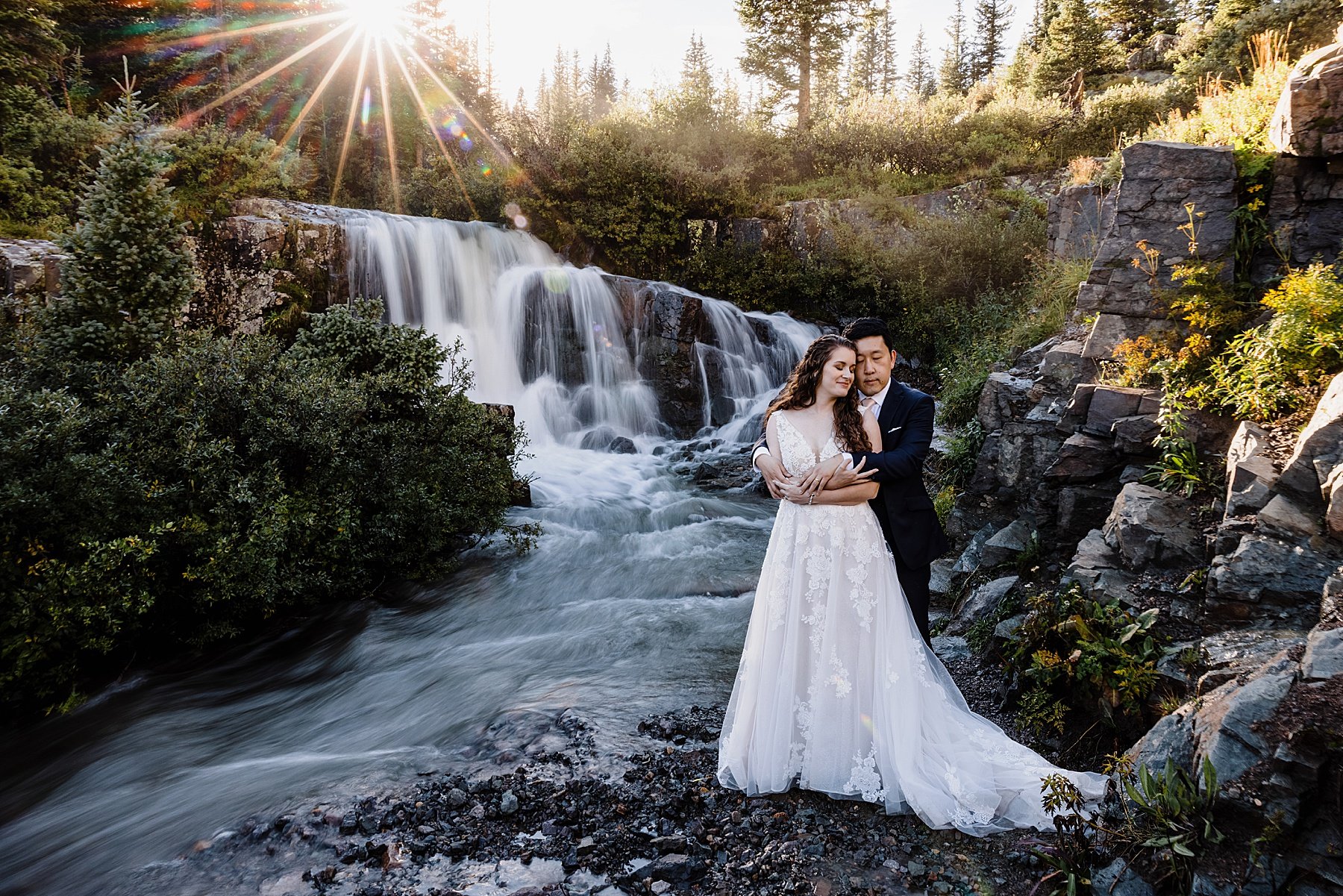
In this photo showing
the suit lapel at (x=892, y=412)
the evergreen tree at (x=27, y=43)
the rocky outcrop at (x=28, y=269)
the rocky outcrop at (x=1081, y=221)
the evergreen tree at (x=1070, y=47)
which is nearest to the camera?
the suit lapel at (x=892, y=412)

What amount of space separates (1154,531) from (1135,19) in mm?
40669

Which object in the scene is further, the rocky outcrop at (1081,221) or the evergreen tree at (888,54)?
the evergreen tree at (888,54)

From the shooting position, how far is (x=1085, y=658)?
4250 millimetres

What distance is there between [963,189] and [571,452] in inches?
529

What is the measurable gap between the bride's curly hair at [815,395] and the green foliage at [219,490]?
18.0ft

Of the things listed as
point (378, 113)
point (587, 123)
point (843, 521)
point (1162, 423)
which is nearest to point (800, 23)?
point (587, 123)

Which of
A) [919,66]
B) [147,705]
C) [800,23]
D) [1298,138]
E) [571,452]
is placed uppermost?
[919,66]

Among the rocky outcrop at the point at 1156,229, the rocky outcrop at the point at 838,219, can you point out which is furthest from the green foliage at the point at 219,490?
the rocky outcrop at the point at 838,219

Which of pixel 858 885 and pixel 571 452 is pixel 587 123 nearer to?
pixel 571 452

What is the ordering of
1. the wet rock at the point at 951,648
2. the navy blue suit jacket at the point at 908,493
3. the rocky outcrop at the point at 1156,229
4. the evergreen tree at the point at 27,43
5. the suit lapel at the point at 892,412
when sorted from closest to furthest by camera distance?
1. the navy blue suit jacket at the point at 908,493
2. the suit lapel at the point at 892,412
3. the wet rock at the point at 951,648
4. the rocky outcrop at the point at 1156,229
5. the evergreen tree at the point at 27,43

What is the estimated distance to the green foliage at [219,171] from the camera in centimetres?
1241

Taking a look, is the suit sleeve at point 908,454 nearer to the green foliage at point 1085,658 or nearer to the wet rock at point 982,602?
the green foliage at point 1085,658

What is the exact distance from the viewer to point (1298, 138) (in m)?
6.08

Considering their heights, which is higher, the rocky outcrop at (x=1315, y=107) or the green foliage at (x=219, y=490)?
the rocky outcrop at (x=1315, y=107)
